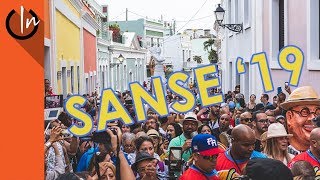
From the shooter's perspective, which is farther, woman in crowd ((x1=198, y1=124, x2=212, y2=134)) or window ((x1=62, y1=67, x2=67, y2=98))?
window ((x1=62, y1=67, x2=67, y2=98))

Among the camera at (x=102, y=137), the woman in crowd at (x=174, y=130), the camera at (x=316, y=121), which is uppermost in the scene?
the camera at (x=316, y=121)

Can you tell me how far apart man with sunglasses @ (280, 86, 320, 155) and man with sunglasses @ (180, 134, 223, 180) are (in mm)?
1131

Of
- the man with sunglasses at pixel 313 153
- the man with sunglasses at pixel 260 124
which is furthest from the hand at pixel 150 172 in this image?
the man with sunglasses at pixel 260 124

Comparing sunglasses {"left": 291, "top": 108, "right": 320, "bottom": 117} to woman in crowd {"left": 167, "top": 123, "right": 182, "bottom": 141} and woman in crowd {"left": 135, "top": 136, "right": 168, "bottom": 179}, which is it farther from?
woman in crowd {"left": 167, "top": 123, "right": 182, "bottom": 141}

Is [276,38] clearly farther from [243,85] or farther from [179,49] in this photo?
[179,49]

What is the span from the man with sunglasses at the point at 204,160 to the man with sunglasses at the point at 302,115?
1.13 m

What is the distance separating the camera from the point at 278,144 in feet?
21.6

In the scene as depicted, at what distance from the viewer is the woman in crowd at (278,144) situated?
6.51 m

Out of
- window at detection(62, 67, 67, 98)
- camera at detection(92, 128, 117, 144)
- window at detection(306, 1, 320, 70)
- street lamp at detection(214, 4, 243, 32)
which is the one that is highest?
street lamp at detection(214, 4, 243, 32)

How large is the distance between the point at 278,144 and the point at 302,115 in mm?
379

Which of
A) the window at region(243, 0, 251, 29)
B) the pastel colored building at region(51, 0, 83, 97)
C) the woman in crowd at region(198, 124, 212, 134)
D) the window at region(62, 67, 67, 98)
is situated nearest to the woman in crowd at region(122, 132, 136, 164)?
the woman in crowd at region(198, 124, 212, 134)

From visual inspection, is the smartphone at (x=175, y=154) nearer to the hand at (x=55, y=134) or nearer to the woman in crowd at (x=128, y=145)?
the woman in crowd at (x=128, y=145)

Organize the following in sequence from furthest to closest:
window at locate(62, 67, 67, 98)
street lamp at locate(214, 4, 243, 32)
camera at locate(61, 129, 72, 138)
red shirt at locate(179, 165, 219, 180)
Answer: window at locate(62, 67, 67, 98) < street lamp at locate(214, 4, 243, 32) < camera at locate(61, 129, 72, 138) < red shirt at locate(179, 165, 219, 180)

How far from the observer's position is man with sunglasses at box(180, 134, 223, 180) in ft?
18.3
